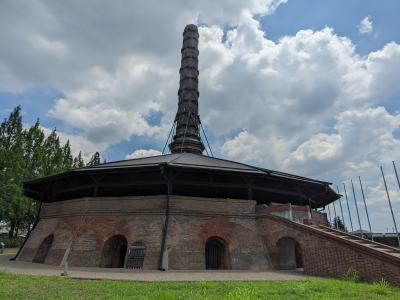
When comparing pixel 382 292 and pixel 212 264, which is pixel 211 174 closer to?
pixel 212 264

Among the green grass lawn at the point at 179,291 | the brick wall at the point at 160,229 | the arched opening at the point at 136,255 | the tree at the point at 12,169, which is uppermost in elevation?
the tree at the point at 12,169

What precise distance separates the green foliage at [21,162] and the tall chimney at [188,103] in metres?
15.2

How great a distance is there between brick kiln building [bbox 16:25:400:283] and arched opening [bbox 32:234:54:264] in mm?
58

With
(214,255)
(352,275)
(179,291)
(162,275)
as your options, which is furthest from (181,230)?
(352,275)

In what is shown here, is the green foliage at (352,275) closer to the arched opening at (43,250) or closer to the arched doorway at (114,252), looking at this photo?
the arched doorway at (114,252)

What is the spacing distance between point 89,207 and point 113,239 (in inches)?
83.3

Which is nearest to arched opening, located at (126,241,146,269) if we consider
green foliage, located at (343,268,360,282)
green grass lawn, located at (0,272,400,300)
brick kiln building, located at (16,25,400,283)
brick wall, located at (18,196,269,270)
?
brick kiln building, located at (16,25,400,283)

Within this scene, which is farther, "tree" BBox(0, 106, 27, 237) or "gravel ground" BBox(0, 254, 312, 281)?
"tree" BBox(0, 106, 27, 237)

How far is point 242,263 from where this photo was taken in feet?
46.4

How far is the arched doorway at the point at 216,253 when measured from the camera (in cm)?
1481

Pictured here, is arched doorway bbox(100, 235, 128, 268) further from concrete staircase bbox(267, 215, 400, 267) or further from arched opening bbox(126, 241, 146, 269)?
concrete staircase bbox(267, 215, 400, 267)

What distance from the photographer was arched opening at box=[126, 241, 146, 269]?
13.8m

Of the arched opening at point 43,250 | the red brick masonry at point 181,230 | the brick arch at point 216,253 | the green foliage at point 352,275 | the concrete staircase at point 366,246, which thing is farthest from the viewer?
the arched opening at point 43,250

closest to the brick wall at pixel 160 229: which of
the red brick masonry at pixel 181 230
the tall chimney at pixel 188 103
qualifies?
the red brick masonry at pixel 181 230
